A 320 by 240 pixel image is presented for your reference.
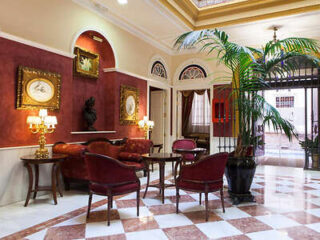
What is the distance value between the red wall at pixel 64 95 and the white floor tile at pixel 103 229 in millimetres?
2012

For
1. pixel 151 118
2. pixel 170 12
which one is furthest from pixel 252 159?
pixel 151 118

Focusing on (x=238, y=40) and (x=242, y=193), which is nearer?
(x=242, y=193)

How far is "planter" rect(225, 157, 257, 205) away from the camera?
4059 mm

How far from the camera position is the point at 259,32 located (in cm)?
710

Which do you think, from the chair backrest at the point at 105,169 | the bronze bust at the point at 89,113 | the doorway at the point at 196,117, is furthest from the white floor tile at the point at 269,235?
the doorway at the point at 196,117

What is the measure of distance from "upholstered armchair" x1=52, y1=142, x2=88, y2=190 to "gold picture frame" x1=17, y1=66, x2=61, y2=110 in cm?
78

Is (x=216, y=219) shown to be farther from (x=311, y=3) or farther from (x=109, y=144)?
(x=311, y=3)

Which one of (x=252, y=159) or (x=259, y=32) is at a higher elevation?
(x=259, y=32)

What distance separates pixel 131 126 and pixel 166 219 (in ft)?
12.5

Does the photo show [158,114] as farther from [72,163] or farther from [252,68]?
[252,68]

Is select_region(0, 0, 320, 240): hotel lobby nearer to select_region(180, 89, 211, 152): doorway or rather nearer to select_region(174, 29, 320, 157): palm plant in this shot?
select_region(174, 29, 320, 157): palm plant

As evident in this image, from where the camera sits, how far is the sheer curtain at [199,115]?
11.0 metres

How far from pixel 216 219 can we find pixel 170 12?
4719 millimetres

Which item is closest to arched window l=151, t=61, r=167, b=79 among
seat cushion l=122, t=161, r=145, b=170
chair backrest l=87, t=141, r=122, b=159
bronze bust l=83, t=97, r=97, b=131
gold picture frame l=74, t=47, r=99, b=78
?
gold picture frame l=74, t=47, r=99, b=78
